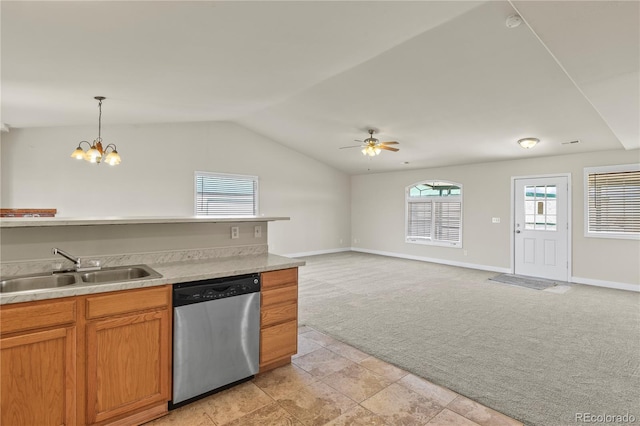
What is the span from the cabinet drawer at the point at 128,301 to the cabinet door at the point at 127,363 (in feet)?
0.13

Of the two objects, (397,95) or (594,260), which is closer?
(397,95)

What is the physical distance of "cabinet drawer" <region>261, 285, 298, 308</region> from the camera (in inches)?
102

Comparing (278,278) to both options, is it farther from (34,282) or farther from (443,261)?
(443,261)

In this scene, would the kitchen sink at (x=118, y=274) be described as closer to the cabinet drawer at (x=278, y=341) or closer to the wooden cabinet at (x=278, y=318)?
the wooden cabinet at (x=278, y=318)

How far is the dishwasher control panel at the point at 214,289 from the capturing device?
2.16 m

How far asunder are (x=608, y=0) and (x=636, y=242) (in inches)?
219

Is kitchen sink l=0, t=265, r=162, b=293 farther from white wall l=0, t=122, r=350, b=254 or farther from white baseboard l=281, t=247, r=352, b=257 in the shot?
white baseboard l=281, t=247, r=352, b=257

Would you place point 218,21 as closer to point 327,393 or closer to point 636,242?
point 327,393

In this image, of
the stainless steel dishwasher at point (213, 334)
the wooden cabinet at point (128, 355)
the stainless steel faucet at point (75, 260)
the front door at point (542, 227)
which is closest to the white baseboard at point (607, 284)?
the front door at point (542, 227)

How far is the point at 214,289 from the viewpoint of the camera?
2.29m

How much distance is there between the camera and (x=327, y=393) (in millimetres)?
2408

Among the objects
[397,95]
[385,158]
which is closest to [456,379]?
[397,95]

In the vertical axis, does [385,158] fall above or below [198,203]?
above

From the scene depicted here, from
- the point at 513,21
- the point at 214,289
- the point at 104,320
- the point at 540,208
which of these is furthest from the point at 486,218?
the point at 104,320
